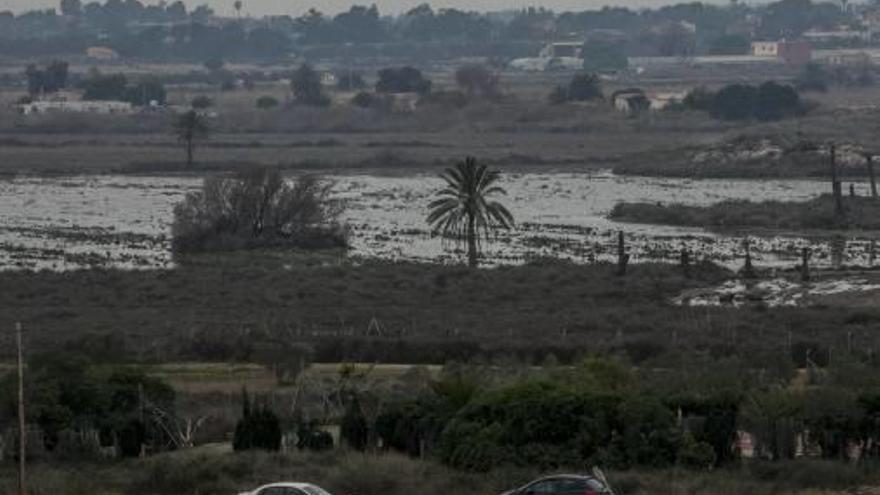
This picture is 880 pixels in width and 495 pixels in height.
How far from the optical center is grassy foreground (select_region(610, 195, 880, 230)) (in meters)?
81.6

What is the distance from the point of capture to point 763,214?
85.4 meters

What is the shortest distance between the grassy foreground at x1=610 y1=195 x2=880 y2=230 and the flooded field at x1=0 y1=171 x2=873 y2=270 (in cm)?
150

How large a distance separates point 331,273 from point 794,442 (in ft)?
108

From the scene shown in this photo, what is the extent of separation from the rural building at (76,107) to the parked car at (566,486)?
465ft

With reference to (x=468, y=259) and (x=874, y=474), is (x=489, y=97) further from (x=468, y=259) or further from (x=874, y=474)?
(x=874, y=474)

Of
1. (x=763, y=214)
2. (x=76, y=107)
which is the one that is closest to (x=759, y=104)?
(x=76, y=107)

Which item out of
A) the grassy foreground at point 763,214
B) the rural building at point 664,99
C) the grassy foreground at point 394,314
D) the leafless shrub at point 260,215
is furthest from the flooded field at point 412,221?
the rural building at point 664,99

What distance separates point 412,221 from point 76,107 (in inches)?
3533

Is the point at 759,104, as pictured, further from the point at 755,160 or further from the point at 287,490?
the point at 287,490

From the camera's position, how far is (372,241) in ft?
255

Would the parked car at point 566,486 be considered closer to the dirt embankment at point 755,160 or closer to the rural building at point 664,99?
the dirt embankment at point 755,160

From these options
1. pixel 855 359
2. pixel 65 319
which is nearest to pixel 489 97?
pixel 65 319

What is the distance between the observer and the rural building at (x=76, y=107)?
169 metres

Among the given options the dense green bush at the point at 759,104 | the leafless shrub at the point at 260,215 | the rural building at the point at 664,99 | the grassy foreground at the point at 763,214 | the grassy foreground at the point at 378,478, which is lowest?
the rural building at the point at 664,99
